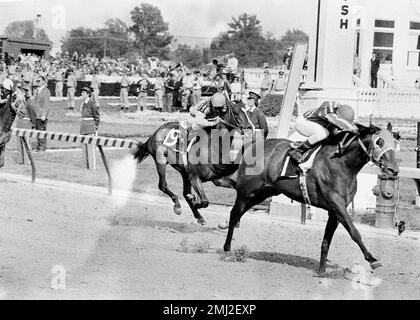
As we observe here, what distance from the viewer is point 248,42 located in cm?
2997

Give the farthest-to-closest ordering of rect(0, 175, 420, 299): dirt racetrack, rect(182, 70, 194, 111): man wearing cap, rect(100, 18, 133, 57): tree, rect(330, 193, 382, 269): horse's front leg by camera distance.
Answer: rect(100, 18, 133, 57): tree < rect(182, 70, 194, 111): man wearing cap < rect(330, 193, 382, 269): horse's front leg < rect(0, 175, 420, 299): dirt racetrack

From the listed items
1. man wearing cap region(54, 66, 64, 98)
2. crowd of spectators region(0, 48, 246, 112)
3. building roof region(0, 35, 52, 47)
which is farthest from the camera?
building roof region(0, 35, 52, 47)

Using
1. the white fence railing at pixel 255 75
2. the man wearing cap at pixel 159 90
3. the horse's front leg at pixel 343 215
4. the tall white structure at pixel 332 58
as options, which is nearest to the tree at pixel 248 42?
the white fence railing at pixel 255 75

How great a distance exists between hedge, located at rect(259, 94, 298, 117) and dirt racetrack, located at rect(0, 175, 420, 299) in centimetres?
1376

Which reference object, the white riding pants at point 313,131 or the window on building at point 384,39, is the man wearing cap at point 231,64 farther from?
the white riding pants at point 313,131

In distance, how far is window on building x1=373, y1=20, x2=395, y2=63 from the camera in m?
28.8

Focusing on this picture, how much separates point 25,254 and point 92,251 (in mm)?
807

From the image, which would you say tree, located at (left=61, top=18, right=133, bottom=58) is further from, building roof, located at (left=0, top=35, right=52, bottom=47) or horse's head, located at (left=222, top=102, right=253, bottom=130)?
horse's head, located at (left=222, top=102, right=253, bottom=130)

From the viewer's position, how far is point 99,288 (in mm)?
7035

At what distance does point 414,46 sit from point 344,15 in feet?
62.5

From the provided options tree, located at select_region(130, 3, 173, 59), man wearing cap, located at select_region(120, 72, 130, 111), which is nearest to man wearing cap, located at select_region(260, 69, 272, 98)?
tree, located at select_region(130, 3, 173, 59)

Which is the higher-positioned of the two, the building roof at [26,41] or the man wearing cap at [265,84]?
the building roof at [26,41]

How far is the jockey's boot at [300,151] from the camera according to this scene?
27.4 ft

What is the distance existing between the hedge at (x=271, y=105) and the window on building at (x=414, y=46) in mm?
6254
